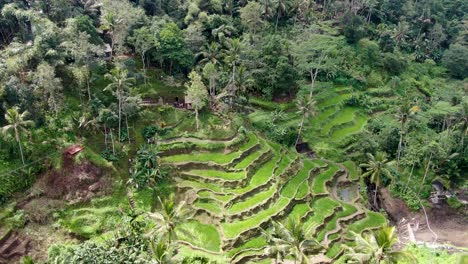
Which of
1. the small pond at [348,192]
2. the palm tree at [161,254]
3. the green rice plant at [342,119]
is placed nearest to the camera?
the palm tree at [161,254]

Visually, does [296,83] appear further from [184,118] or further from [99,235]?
[99,235]

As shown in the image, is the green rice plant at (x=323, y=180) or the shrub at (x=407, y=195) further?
the shrub at (x=407, y=195)

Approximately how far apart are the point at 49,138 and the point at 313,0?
48.6m

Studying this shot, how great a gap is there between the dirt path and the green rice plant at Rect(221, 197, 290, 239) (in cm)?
1255

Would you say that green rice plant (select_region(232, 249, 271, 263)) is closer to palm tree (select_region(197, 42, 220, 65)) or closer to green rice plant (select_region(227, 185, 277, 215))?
green rice plant (select_region(227, 185, 277, 215))

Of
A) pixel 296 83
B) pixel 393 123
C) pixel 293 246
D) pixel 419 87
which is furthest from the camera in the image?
pixel 419 87

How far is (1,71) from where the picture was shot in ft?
125

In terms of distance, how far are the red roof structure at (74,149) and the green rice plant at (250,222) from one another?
1485 centimetres

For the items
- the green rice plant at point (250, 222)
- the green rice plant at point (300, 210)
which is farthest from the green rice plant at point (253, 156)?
the green rice plant at point (300, 210)

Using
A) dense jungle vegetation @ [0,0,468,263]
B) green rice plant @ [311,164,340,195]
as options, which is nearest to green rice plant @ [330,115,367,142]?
dense jungle vegetation @ [0,0,468,263]

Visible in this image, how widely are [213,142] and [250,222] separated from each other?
35.8ft

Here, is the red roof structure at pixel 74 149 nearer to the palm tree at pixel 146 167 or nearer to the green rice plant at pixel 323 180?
the palm tree at pixel 146 167

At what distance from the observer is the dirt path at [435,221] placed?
40.0 m

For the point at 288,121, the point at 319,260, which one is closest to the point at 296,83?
the point at 288,121
